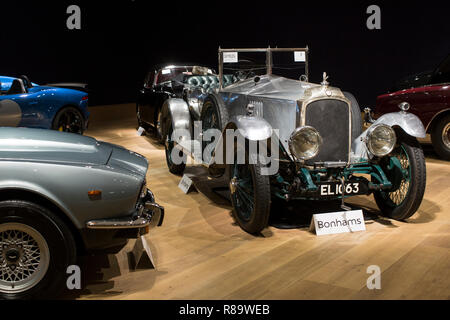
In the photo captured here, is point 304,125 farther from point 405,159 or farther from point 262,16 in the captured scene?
point 262,16

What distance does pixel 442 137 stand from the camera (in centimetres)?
709

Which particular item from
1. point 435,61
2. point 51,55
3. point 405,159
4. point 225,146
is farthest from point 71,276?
point 51,55

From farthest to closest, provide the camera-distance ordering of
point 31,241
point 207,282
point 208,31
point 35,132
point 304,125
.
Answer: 1. point 208,31
2. point 304,125
3. point 35,132
4. point 207,282
5. point 31,241

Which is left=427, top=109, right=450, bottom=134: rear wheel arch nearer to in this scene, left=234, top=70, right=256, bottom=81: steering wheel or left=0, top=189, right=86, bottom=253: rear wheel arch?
left=234, top=70, right=256, bottom=81: steering wheel

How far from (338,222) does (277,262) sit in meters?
0.85

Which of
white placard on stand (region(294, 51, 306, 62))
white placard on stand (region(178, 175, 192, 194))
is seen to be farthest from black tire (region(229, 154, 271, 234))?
white placard on stand (region(294, 51, 306, 62))

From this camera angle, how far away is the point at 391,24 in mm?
10383

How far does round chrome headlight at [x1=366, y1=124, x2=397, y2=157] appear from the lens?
4184mm

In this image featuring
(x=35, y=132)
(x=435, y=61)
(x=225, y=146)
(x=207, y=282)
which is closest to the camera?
(x=207, y=282)

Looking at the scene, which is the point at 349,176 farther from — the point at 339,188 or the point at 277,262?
the point at 277,262

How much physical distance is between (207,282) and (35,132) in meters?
1.56

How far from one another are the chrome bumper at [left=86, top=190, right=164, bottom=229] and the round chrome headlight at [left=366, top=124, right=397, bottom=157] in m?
1.95

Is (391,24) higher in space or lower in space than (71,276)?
higher

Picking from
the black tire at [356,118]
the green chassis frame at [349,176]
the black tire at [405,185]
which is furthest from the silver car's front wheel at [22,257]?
the black tire at [356,118]
